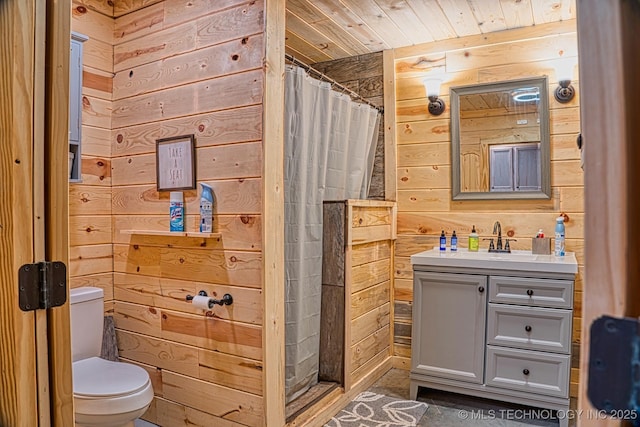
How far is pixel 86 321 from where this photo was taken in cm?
219

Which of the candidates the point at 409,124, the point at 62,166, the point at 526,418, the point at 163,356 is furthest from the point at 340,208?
the point at 62,166

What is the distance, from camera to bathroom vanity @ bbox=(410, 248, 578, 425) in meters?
2.28

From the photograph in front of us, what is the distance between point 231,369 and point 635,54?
1.97 m

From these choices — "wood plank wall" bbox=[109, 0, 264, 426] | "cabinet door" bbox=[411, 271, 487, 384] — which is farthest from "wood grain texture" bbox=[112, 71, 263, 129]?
"cabinet door" bbox=[411, 271, 487, 384]

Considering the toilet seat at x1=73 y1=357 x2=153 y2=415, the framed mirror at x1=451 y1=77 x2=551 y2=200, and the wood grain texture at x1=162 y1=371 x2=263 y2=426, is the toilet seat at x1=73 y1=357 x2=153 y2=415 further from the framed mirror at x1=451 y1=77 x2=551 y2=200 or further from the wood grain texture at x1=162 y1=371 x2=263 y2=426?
the framed mirror at x1=451 y1=77 x2=551 y2=200

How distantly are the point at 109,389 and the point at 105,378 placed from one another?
14 centimetres

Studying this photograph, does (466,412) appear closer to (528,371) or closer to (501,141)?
(528,371)

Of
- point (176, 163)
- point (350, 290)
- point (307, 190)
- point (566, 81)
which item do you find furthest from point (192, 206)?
point (566, 81)

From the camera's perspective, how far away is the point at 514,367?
2.38 m

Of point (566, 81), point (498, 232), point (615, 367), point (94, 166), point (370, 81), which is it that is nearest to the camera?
point (615, 367)

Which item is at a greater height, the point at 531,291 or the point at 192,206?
the point at 192,206

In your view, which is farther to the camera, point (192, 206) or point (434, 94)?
point (434, 94)

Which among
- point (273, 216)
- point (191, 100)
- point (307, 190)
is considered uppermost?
point (191, 100)

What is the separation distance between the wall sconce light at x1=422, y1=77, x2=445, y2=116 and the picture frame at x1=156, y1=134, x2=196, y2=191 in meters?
1.70
